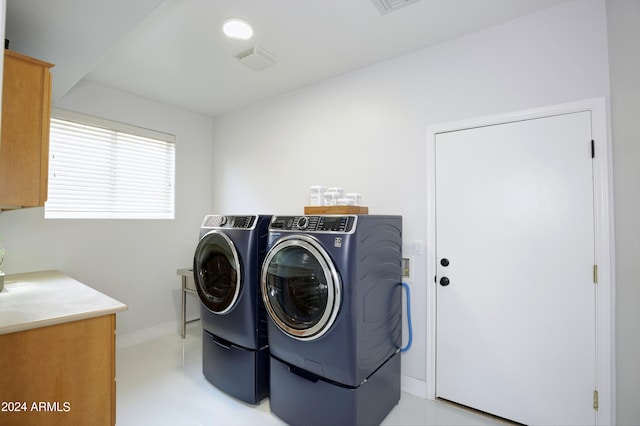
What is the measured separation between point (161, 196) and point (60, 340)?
7.55 ft

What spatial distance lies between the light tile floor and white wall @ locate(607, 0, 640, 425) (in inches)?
31.4

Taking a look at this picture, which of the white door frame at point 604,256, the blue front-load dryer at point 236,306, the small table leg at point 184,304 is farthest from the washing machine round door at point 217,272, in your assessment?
the white door frame at point 604,256

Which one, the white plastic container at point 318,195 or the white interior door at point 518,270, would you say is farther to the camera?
the white plastic container at point 318,195

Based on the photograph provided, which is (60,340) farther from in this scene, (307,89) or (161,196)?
(307,89)

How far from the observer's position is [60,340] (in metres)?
1.42

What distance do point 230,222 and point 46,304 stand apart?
1.11 metres

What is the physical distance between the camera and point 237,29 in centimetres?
207

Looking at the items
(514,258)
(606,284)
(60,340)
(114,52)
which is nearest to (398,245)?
(514,258)

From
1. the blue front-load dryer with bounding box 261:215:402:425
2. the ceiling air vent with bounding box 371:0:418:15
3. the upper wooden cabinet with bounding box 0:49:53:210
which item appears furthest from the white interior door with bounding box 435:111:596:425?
the upper wooden cabinet with bounding box 0:49:53:210

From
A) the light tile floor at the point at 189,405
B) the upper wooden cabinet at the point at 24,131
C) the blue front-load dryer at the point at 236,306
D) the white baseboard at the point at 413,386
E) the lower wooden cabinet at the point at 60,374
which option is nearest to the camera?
the lower wooden cabinet at the point at 60,374

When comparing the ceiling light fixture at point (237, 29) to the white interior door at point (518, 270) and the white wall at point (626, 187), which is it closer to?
the white interior door at point (518, 270)

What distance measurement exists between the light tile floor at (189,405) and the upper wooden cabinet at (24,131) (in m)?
1.53

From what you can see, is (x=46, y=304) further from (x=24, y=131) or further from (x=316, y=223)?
(x=316, y=223)

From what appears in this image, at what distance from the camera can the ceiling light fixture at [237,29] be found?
201 centimetres
